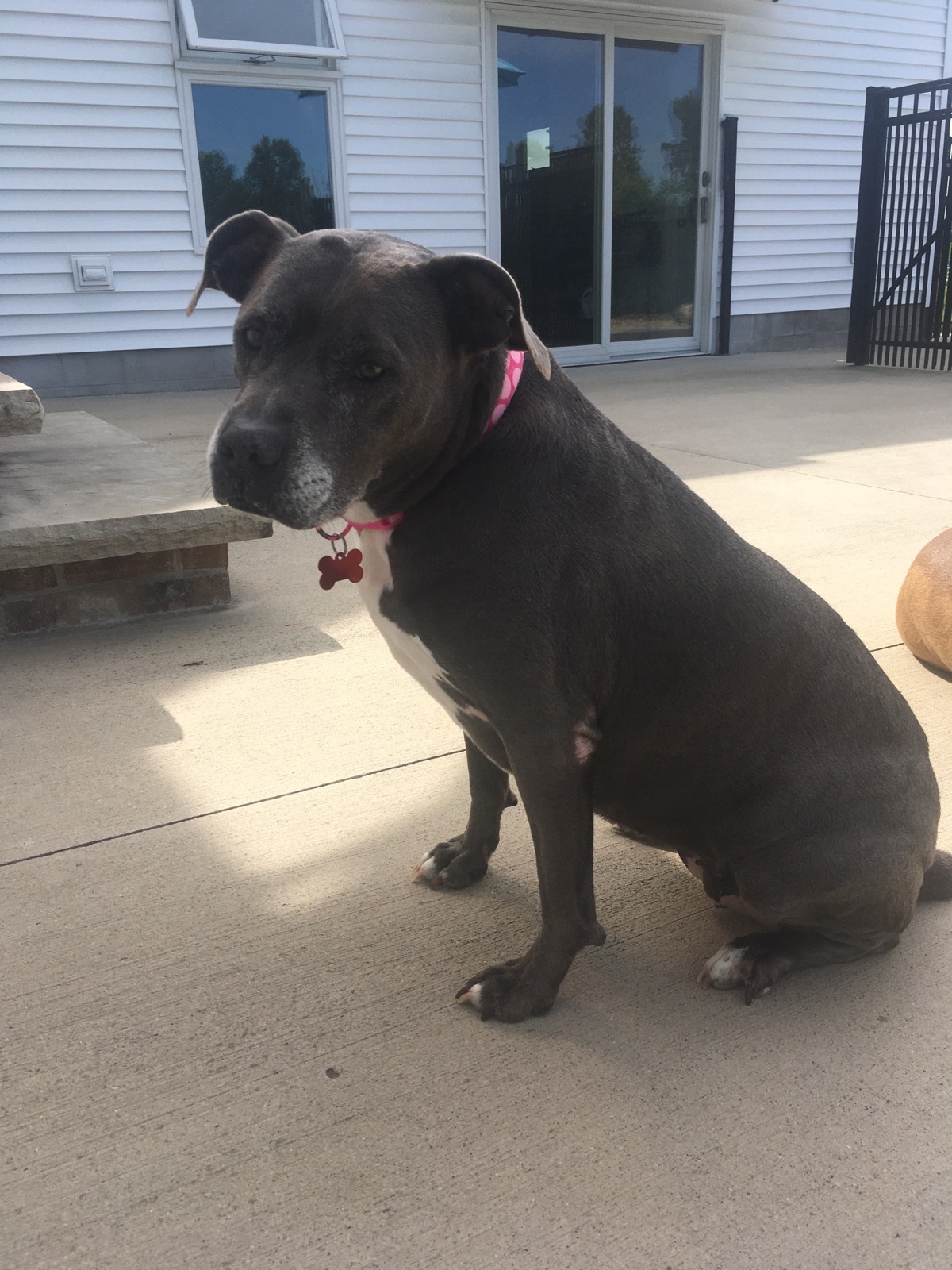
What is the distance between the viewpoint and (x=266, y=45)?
27.3 ft

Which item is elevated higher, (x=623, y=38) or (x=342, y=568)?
(x=623, y=38)

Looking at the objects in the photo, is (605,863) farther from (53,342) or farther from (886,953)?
(53,342)

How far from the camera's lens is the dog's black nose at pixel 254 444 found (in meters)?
1.50

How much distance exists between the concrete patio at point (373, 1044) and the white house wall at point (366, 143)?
6546mm

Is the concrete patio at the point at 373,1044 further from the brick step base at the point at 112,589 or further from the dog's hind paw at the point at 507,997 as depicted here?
the brick step base at the point at 112,589

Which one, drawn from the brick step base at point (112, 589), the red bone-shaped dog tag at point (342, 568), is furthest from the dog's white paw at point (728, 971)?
the brick step base at point (112, 589)

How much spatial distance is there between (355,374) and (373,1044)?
44.4 inches

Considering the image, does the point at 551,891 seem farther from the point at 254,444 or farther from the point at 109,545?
the point at 109,545

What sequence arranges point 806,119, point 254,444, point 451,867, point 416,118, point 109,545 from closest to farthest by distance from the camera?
point 254,444
point 451,867
point 109,545
point 416,118
point 806,119

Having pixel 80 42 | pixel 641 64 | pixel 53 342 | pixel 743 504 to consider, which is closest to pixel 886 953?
pixel 743 504


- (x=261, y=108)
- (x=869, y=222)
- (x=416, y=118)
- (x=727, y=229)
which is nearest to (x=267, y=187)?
(x=261, y=108)

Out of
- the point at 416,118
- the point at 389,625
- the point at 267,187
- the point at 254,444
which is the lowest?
the point at 389,625

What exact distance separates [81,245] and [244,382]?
7742mm

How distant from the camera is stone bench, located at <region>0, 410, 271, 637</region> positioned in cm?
328
